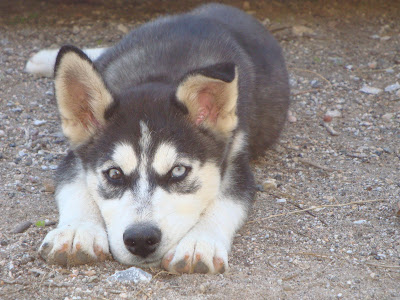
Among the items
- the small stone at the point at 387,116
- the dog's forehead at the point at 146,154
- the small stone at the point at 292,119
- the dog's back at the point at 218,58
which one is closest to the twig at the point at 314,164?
the dog's back at the point at 218,58

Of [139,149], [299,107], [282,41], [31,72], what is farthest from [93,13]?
[139,149]

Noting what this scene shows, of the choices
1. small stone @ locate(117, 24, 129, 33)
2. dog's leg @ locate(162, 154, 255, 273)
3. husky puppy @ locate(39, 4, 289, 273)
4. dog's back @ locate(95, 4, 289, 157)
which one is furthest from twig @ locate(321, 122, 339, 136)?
small stone @ locate(117, 24, 129, 33)

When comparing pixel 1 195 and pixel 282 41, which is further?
pixel 282 41

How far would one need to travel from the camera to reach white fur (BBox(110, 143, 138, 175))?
336 cm

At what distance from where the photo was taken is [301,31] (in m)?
7.41

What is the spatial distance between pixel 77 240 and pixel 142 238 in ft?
1.38

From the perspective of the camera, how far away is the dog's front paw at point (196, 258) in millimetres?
3270

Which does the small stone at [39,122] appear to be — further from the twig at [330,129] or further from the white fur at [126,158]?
the twig at [330,129]

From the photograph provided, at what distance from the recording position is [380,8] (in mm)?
7746

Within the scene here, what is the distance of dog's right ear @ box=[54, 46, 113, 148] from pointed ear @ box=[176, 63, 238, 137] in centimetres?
46

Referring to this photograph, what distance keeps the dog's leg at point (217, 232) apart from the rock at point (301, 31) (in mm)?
3569

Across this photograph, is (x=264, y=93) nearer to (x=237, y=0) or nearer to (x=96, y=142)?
(x=96, y=142)

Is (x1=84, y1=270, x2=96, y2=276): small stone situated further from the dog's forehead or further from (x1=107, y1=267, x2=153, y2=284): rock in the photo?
the dog's forehead

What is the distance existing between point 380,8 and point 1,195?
217 inches
